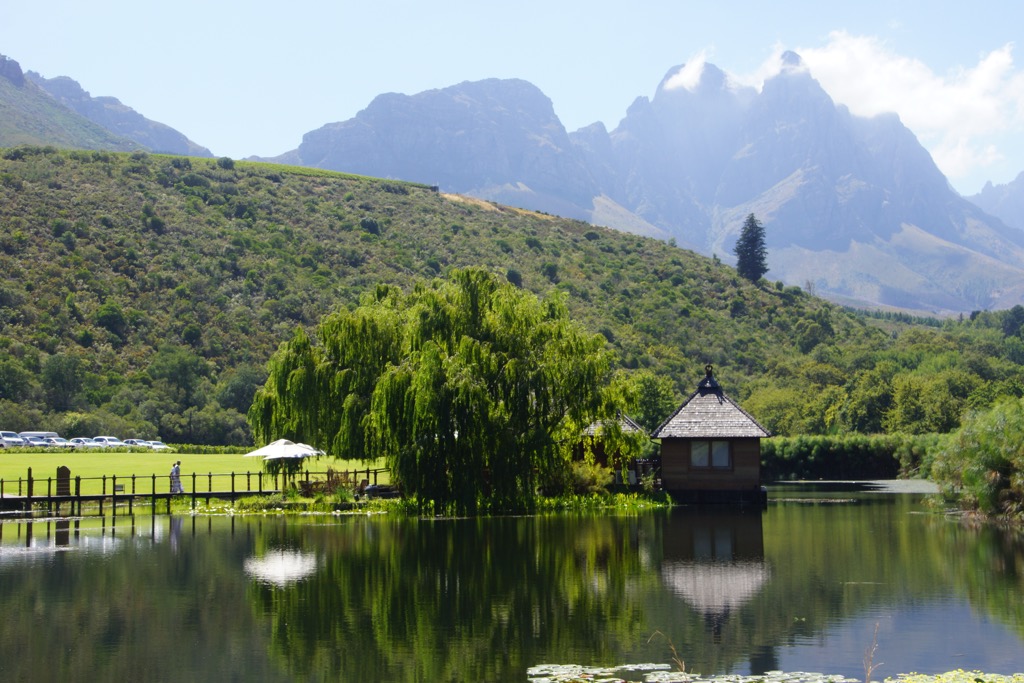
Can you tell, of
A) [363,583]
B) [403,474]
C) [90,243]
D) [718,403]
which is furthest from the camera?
[90,243]

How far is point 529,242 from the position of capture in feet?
406

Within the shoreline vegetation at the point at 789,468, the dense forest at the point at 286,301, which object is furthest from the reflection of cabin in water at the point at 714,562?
the dense forest at the point at 286,301

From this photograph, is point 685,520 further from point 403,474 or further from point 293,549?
point 293,549

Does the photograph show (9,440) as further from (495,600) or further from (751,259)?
(751,259)

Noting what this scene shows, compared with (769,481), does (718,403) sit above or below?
above

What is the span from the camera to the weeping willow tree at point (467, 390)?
38.2 meters

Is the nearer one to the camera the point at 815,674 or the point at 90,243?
the point at 815,674

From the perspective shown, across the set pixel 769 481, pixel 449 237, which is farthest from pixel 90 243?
pixel 769 481

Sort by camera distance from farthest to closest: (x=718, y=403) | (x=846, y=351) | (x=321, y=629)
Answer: (x=846, y=351) < (x=718, y=403) < (x=321, y=629)

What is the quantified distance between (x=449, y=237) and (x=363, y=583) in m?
98.0

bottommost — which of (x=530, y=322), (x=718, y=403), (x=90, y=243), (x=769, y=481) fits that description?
(x=769, y=481)

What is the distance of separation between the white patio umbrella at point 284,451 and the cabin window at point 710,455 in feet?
47.2

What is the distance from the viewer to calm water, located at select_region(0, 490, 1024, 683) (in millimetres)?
17250

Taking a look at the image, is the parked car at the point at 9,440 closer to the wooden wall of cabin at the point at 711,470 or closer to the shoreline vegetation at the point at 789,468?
the shoreline vegetation at the point at 789,468
